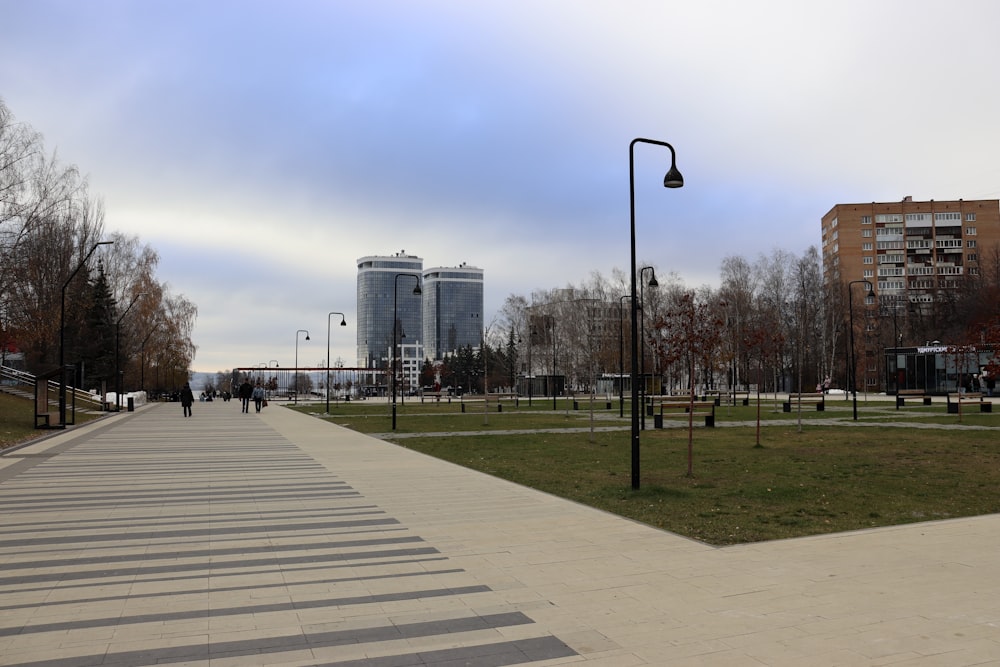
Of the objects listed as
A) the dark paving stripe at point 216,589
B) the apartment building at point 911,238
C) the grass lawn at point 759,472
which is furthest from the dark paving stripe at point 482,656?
the apartment building at point 911,238

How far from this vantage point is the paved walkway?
4.57m

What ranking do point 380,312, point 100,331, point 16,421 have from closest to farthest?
point 16,421 → point 100,331 → point 380,312

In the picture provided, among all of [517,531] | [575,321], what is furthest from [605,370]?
[517,531]

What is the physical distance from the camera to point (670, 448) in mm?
18562

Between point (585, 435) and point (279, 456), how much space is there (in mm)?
9787

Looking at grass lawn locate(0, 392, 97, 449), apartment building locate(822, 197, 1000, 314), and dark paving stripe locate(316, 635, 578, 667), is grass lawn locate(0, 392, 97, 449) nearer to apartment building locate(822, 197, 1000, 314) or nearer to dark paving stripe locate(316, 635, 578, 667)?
dark paving stripe locate(316, 635, 578, 667)

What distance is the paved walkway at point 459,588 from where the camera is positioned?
457 centimetres

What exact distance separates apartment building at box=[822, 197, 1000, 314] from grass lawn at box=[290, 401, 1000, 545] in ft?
275

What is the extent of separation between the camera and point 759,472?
13422 millimetres

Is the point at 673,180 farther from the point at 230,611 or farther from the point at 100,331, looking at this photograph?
the point at 100,331

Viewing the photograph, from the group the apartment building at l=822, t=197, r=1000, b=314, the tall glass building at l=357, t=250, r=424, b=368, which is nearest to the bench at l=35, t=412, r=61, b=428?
the apartment building at l=822, t=197, r=1000, b=314

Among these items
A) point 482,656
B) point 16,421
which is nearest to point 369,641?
point 482,656

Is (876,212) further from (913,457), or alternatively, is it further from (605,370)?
(913,457)

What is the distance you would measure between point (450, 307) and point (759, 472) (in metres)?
160
